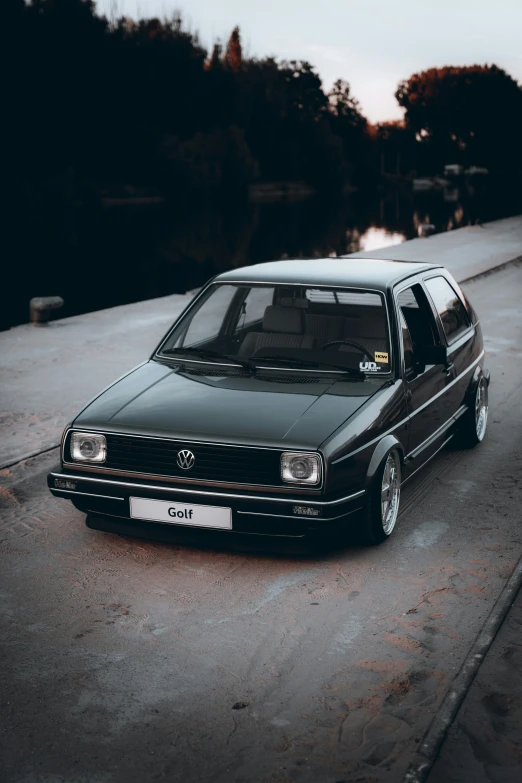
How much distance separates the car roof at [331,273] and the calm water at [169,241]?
47.5 feet

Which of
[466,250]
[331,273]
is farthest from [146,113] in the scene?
[331,273]

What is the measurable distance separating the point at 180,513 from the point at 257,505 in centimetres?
45

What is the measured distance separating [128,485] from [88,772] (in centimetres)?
207

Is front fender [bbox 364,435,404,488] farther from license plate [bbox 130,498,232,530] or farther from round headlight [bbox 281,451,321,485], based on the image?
license plate [bbox 130,498,232,530]

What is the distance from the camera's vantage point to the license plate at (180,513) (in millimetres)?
5359

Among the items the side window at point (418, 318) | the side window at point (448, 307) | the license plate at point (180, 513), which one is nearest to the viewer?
the license plate at point (180, 513)

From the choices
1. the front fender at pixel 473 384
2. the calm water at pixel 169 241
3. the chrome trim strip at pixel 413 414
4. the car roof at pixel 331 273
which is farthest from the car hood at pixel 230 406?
the calm water at pixel 169 241

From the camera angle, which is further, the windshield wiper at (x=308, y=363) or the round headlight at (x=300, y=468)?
the windshield wiper at (x=308, y=363)

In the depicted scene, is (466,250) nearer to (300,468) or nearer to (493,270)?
(493,270)

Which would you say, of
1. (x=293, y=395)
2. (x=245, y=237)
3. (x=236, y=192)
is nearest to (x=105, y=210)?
(x=236, y=192)

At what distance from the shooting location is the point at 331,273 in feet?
22.5

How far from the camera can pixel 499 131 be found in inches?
5281

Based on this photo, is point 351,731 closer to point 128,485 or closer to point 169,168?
point 128,485

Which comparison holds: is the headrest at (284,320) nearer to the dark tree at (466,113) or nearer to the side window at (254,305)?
the side window at (254,305)
